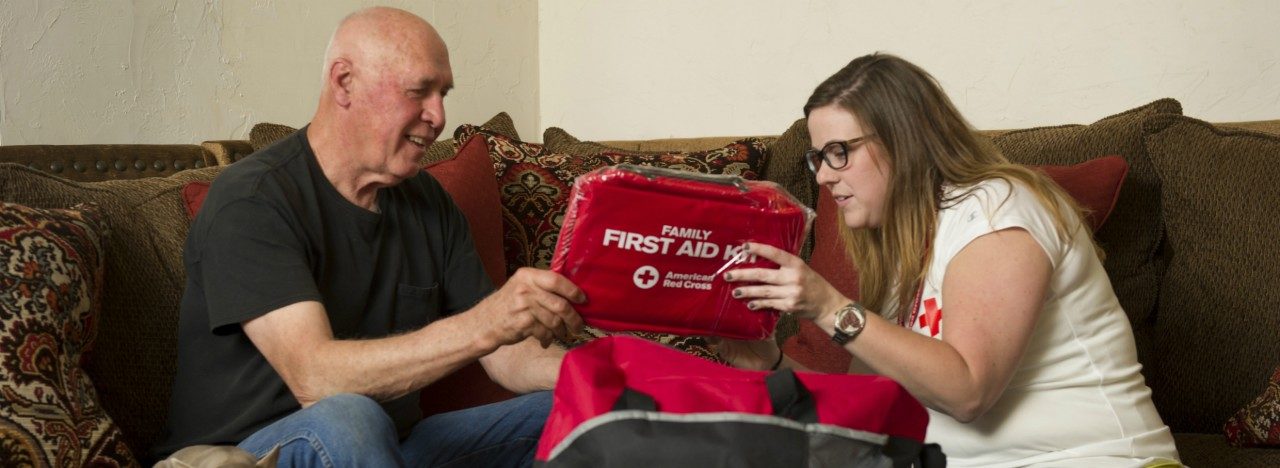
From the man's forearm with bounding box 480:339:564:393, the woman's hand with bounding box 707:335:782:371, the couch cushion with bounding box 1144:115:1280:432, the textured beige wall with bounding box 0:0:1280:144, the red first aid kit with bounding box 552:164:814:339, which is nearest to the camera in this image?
the red first aid kit with bounding box 552:164:814:339

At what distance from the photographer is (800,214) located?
137 cm

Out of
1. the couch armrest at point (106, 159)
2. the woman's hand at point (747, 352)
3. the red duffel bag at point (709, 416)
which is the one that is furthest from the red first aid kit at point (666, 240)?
the couch armrest at point (106, 159)

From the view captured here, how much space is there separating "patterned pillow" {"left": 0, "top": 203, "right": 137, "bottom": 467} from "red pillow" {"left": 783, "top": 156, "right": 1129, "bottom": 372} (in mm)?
1124

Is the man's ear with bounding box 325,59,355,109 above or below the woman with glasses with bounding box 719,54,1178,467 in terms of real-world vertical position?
above

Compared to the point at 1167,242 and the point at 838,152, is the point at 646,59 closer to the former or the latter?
the point at 1167,242

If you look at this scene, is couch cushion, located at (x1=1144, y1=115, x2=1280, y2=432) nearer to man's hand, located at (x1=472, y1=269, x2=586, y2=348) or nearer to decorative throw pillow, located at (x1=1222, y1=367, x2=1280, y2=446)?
decorative throw pillow, located at (x1=1222, y1=367, x2=1280, y2=446)

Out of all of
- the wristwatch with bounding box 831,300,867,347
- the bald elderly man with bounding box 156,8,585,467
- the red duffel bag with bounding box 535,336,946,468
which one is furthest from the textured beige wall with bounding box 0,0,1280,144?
the red duffel bag with bounding box 535,336,946,468

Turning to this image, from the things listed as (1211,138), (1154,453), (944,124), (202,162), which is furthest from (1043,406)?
(202,162)

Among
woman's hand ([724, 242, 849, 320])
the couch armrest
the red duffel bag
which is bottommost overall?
the red duffel bag

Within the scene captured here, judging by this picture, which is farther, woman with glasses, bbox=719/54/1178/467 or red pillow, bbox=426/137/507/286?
red pillow, bbox=426/137/507/286

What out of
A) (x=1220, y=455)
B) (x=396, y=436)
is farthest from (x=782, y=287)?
(x=1220, y=455)

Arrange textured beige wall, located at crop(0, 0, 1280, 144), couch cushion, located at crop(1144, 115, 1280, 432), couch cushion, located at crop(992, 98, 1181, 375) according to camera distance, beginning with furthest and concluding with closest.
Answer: textured beige wall, located at crop(0, 0, 1280, 144), couch cushion, located at crop(992, 98, 1181, 375), couch cushion, located at crop(1144, 115, 1280, 432)

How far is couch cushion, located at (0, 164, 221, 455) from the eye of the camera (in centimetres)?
171

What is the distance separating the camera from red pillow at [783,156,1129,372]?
2.00 m
